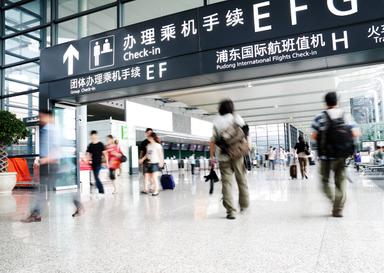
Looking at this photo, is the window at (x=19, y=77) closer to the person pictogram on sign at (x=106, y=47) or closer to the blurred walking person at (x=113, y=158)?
the blurred walking person at (x=113, y=158)

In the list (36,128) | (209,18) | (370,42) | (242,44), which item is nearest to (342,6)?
(370,42)

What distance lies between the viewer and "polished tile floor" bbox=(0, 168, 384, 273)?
248cm

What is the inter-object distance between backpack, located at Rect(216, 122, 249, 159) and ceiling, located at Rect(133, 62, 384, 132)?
8217 millimetres

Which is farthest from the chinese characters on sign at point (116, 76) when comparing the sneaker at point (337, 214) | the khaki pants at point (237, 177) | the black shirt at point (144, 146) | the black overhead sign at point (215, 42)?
the sneaker at point (337, 214)

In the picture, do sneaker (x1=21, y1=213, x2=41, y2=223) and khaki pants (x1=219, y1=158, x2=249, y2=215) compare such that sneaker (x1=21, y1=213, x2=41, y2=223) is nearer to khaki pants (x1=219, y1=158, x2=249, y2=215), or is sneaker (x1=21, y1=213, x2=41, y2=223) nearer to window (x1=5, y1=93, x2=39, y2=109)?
khaki pants (x1=219, y1=158, x2=249, y2=215)

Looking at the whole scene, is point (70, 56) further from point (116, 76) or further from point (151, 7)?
point (151, 7)

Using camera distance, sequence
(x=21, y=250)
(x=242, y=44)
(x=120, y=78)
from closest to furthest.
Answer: (x=21, y=250), (x=242, y=44), (x=120, y=78)

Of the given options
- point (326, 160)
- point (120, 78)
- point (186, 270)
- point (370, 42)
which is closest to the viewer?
point (186, 270)

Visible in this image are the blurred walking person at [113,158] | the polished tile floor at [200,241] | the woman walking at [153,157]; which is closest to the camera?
the polished tile floor at [200,241]

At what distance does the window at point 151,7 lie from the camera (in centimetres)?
970

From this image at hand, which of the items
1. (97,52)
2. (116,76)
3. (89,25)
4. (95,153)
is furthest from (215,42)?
(89,25)

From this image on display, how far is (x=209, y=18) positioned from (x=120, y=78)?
Result: 2.22 meters

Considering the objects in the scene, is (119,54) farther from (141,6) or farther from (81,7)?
(81,7)

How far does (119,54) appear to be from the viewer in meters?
6.90
